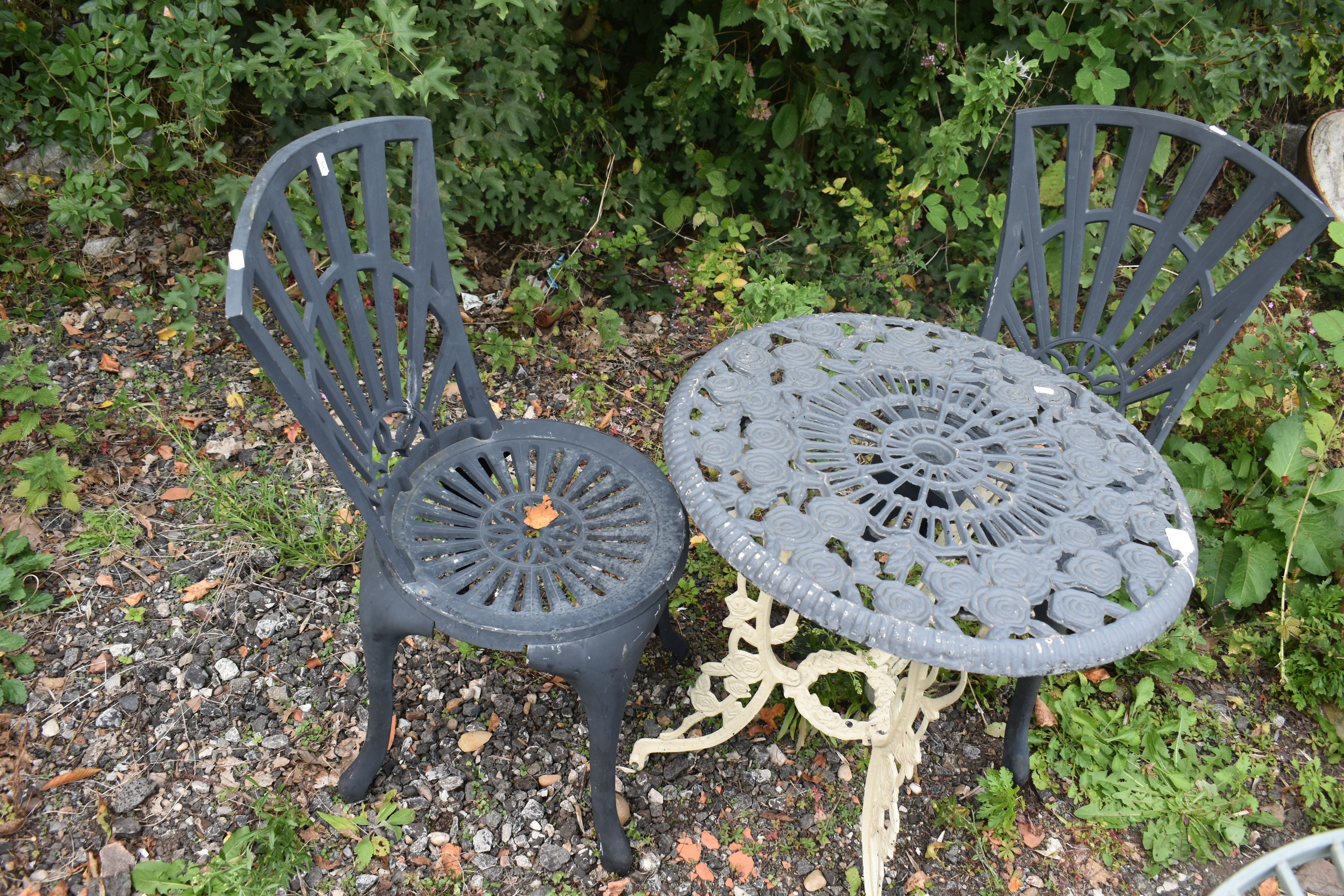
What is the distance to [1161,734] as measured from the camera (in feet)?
7.98

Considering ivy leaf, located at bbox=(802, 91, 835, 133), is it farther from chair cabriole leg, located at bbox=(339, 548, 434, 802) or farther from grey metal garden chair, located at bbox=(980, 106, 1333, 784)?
chair cabriole leg, located at bbox=(339, 548, 434, 802)

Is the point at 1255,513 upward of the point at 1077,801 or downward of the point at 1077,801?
upward

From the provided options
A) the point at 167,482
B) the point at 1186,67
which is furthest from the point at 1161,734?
the point at 167,482

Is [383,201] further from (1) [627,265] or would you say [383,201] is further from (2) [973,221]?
(2) [973,221]

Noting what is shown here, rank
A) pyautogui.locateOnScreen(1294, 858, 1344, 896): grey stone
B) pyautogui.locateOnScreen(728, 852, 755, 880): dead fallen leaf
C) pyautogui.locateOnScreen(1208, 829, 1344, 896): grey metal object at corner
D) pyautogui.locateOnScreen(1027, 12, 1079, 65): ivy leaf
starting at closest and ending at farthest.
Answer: pyautogui.locateOnScreen(1208, 829, 1344, 896): grey metal object at corner < pyautogui.locateOnScreen(728, 852, 755, 880): dead fallen leaf < pyautogui.locateOnScreen(1294, 858, 1344, 896): grey stone < pyautogui.locateOnScreen(1027, 12, 1079, 65): ivy leaf

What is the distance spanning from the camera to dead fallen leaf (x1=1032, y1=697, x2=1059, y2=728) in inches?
96.7

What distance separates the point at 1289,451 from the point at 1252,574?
42 cm

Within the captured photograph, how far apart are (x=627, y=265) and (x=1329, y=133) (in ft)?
11.6

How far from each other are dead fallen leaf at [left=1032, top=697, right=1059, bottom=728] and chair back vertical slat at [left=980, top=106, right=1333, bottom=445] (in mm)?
899

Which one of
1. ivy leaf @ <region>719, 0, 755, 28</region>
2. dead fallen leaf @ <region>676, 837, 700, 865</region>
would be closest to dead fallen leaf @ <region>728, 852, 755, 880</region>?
dead fallen leaf @ <region>676, 837, 700, 865</region>

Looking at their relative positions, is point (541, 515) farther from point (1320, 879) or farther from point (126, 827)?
point (1320, 879)

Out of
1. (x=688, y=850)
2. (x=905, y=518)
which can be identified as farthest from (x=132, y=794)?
(x=905, y=518)

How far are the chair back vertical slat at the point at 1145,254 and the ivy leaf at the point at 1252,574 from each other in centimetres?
84

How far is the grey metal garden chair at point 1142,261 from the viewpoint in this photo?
1986 mm
